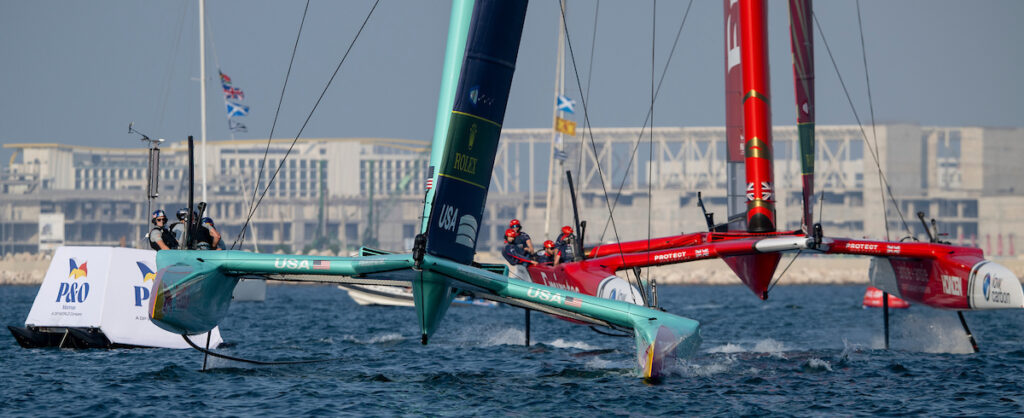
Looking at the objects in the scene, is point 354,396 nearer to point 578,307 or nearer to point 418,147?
point 578,307

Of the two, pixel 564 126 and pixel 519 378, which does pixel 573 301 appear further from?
pixel 564 126

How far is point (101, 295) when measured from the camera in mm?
14406

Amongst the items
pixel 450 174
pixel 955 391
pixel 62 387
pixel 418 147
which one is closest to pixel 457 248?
pixel 450 174

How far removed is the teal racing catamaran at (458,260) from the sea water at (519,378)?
0.67 metres

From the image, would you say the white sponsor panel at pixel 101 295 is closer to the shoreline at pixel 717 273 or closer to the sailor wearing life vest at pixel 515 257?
the sailor wearing life vest at pixel 515 257

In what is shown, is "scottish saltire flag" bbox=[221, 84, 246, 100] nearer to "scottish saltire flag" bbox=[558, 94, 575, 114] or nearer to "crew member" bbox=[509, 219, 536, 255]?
"scottish saltire flag" bbox=[558, 94, 575, 114]

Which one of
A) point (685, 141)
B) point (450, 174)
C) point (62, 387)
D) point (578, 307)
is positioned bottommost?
point (62, 387)

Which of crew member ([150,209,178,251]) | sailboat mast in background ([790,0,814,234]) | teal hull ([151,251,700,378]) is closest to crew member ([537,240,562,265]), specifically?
sailboat mast in background ([790,0,814,234])

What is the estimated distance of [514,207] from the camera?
5133 inches

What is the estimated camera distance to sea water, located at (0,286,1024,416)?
11.0 metres

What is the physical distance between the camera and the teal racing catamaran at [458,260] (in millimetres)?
10914

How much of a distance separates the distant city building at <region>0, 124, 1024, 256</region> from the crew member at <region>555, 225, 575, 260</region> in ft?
280

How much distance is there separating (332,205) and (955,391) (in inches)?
4607

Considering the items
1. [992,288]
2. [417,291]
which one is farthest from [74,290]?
[992,288]
